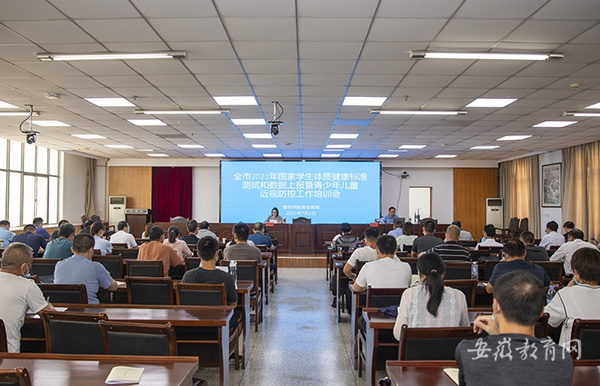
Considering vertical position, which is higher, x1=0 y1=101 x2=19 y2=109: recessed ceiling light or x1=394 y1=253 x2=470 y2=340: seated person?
x1=0 y1=101 x2=19 y2=109: recessed ceiling light

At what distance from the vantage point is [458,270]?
4.71m

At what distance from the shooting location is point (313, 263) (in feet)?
34.7

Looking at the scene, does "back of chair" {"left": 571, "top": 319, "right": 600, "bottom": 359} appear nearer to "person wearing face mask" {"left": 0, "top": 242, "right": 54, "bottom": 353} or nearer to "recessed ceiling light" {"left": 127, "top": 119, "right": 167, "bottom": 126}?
"person wearing face mask" {"left": 0, "top": 242, "right": 54, "bottom": 353}

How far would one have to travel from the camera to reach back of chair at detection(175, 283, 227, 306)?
3.38 meters

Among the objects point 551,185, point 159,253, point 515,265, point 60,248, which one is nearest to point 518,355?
point 515,265

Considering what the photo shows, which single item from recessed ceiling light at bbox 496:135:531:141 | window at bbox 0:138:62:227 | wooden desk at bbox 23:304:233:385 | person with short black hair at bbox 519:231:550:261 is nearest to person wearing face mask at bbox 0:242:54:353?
wooden desk at bbox 23:304:233:385

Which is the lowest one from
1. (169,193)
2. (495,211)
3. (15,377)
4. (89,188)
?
(15,377)

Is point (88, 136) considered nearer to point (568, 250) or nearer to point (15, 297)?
point (15, 297)

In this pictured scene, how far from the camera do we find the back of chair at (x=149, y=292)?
373cm

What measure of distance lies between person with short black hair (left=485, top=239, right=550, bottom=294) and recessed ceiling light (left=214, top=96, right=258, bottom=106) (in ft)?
14.0

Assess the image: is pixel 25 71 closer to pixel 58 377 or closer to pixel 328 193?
pixel 58 377

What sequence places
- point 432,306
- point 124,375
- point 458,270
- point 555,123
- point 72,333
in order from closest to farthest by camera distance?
point 124,375
point 72,333
point 432,306
point 458,270
point 555,123

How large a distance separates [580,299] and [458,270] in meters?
2.08

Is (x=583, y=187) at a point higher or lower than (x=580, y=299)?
higher
